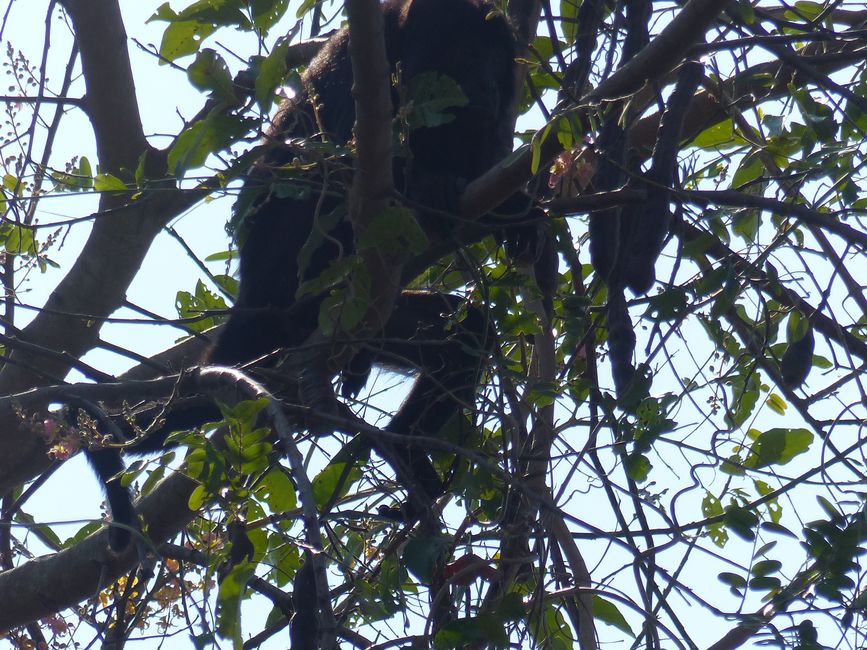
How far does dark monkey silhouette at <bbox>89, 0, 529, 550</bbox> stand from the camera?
2.57 m

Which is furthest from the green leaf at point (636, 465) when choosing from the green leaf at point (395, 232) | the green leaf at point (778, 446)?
the green leaf at point (395, 232)

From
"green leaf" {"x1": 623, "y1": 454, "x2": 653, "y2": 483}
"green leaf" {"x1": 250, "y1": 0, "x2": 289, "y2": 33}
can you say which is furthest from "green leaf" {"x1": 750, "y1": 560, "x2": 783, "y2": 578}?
"green leaf" {"x1": 250, "y1": 0, "x2": 289, "y2": 33}

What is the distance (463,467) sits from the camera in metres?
2.27

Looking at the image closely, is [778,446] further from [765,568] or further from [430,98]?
[430,98]

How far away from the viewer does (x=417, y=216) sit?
245 cm

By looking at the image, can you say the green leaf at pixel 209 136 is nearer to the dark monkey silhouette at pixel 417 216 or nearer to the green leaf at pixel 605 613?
the dark monkey silhouette at pixel 417 216

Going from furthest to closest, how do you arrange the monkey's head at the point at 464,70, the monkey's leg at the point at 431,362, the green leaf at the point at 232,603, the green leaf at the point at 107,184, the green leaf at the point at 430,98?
1. the monkey's head at the point at 464,70
2. the monkey's leg at the point at 431,362
3. the green leaf at the point at 107,184
4. the green leaf at the point at 430,98
5. the green leaf at the point at 232,603

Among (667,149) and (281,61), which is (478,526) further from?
(281,61)

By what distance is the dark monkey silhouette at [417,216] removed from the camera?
2.57 metres

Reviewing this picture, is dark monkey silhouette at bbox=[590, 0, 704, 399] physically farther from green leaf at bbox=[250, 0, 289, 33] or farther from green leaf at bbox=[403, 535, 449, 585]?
green leaf at bbox=[250, 0, 289, 33]

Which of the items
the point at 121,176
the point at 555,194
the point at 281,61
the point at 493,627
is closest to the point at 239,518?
the point at 493,627

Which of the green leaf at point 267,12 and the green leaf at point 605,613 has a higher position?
the green leaf at point 267,12

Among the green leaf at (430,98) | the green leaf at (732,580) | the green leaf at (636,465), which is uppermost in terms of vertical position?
the green leaf at (430,98)

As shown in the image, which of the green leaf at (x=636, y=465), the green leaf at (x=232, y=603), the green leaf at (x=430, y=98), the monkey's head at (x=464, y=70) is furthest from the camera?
the monkey's head at (x=464, y=70)
